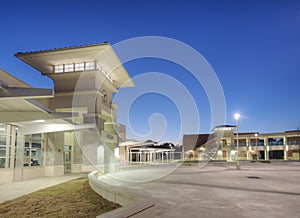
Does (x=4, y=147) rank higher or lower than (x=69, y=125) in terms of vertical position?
lower

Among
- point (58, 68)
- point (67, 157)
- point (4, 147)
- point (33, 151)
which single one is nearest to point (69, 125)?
point (4, 147)

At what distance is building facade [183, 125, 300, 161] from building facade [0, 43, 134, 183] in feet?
108

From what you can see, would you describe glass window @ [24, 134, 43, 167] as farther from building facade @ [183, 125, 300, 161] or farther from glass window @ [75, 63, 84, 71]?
building facade @ [183, 125, 300, 161]

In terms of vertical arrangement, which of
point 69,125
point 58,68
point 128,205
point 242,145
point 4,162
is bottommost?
point 242,145

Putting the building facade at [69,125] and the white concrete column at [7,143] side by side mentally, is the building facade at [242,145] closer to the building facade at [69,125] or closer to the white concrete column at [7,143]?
the building facade at [69,125]

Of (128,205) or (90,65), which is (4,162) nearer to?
(128,205)

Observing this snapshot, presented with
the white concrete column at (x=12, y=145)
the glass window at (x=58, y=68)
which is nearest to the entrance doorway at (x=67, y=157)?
the glass window at (x=58, y=68)

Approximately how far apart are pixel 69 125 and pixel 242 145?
186 feet

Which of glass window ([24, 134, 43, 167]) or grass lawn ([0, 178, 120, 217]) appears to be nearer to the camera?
grass lawn ([0, 178, 120, 217])

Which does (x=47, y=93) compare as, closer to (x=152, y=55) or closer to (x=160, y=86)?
(x=152, y=55)

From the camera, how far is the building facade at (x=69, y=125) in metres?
16.3

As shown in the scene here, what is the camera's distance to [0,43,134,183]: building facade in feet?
53.4

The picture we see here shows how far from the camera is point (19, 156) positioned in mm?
16312

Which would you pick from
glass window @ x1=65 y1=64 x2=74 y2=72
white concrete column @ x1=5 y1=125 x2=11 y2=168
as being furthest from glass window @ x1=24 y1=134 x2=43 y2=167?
glass window @ x1=65 y1=64 x2=74 y2=72
